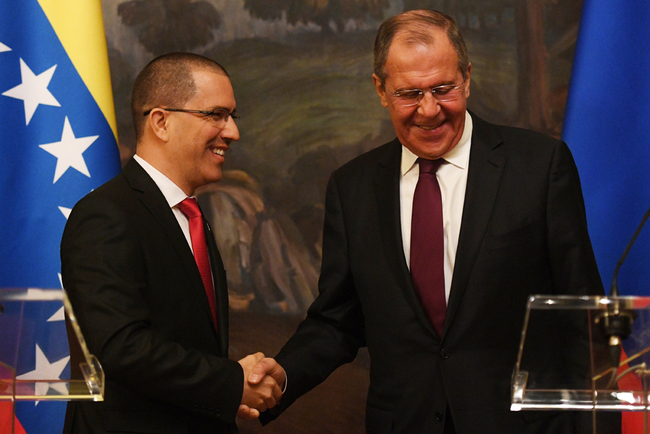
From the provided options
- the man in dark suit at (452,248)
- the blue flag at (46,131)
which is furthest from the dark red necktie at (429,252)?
the blue flag at (46,131)

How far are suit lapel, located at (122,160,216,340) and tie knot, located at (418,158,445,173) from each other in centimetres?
Result: 83

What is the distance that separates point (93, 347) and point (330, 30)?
6.91 feet

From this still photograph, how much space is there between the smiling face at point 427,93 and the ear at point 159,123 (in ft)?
2.59

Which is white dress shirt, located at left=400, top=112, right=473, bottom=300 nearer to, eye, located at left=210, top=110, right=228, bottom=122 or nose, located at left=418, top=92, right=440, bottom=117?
nose, located at left=418, top=92, right=440, bottom=117

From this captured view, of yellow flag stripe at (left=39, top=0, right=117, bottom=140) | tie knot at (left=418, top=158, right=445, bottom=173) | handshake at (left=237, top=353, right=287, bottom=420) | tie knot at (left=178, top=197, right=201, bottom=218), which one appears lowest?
handshake at (left=237, top=353, right=287, bottom=420)

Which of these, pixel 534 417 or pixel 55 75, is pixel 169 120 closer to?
pixel 55 75

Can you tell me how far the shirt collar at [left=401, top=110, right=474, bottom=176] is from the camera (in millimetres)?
2377

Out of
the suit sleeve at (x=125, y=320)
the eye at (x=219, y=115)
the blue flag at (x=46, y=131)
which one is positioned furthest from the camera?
the blue flag at (x=46, y=131)

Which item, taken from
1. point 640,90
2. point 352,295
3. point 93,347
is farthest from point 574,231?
point 93,347

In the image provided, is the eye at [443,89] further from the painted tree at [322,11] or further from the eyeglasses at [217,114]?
the painted tree at [322,11]

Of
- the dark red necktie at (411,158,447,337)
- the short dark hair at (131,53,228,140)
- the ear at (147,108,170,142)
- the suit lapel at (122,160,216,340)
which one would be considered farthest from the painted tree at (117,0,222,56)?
the dark red necktie at (411,158,447,337)

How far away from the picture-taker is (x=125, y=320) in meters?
2.02

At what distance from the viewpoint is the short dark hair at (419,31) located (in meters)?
2.33

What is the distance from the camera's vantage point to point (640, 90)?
289 centimetres
